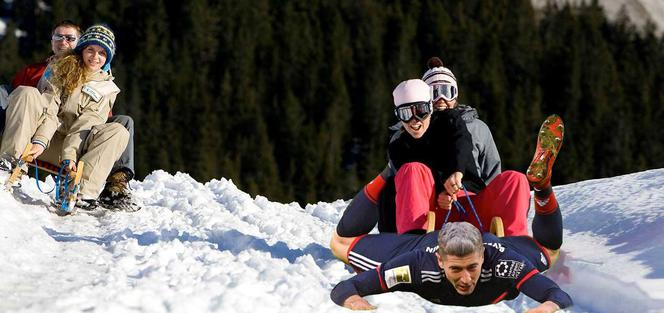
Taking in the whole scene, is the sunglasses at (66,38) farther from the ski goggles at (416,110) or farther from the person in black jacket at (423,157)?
the ski goggles at (416,110)

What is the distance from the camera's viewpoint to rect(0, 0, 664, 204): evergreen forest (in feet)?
204

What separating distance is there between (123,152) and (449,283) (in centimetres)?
339

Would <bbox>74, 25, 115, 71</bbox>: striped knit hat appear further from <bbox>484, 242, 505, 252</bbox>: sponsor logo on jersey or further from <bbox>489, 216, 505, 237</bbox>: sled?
<bbox>484, 242, 505, 252</bbox>: sponsor logo on jersey

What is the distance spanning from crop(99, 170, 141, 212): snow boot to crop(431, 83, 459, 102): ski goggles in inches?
90.5

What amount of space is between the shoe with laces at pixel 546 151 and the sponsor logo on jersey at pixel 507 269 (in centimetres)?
65

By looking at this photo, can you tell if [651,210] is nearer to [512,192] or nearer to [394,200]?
[512,192]

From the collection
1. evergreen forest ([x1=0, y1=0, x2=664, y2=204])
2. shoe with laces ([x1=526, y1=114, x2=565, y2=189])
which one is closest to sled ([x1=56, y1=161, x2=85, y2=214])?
shoe with laces ([x1=526, y1=114, x2=565, y2=189])

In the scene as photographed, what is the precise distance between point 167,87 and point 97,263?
62.8 metres

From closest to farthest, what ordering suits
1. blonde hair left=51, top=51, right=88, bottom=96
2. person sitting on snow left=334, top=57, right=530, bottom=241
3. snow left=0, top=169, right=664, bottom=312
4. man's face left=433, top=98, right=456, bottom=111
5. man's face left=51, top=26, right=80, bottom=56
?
1. snow left=0, top=169, right=664, bottom=312
2. person sitting on snow left=334, top=57, right=530, bottom=241
3. man's face left=433, top=98, right=456, bottom=111
4. blonde hair left=51, top=51, right=88, bottom=96
5. man's face left=51, top=26, right=80, bottom=56

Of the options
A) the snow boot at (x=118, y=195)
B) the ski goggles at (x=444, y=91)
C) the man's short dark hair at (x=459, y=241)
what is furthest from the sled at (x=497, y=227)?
the snow boot at (x=118, y=195)

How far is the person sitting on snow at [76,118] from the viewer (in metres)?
6.02

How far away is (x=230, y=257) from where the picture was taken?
15.9ft

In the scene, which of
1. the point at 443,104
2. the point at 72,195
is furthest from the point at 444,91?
the point at 72,195

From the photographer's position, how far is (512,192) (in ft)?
15.7
